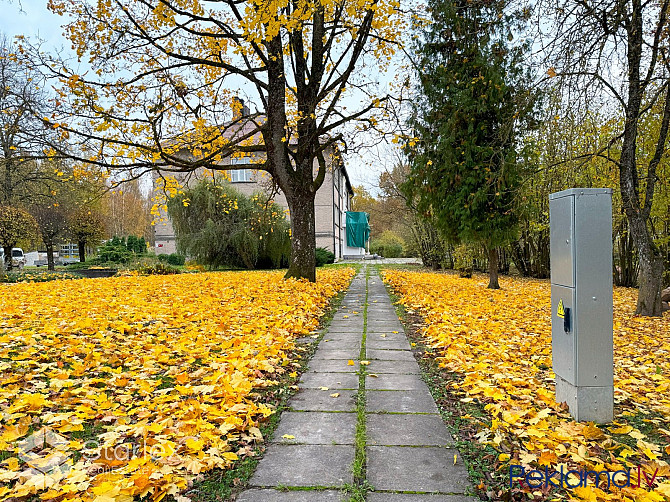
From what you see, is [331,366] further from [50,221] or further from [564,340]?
[50,221]

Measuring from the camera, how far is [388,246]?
41281 mm

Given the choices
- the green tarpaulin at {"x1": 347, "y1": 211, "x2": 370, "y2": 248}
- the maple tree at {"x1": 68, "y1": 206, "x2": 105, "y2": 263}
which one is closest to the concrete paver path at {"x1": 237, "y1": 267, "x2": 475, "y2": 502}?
the maple tree at {"x1": 68, "y1": 206, "x2": 105, "y2": 263}

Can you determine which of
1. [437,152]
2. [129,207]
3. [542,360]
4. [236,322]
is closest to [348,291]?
[437,152]

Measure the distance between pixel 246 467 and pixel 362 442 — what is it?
69 centimetres

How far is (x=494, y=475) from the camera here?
2209mm

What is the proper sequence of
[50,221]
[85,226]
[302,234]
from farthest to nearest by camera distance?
1. [85,226]
2. [50,221]
3. [302,234]

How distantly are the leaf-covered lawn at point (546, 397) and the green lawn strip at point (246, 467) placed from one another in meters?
1.29

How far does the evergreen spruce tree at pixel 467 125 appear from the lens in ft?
34.1

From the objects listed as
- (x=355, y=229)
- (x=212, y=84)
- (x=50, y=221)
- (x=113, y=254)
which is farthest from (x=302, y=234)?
(x=355, y=229)

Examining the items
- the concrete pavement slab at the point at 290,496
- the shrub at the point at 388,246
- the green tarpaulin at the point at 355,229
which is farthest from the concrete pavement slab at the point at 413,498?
the green tarpaulin at the point at 355,229

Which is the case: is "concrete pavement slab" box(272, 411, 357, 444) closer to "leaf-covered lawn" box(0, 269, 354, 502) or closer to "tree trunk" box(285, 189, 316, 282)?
"leaf-covered lawn" box(0, 269, 354, 502)

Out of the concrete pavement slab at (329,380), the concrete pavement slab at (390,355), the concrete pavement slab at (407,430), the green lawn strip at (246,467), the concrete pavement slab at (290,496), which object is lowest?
the concrete pavement slab at (390,355)

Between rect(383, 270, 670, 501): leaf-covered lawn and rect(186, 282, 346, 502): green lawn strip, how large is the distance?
1.29 m

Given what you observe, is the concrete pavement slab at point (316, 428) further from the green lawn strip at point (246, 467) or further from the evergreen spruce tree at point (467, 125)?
the evergreen spruce tree at point (467, 125)
